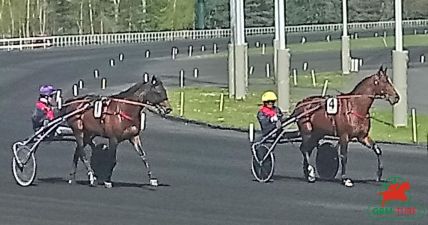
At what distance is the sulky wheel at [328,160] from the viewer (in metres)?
18.5

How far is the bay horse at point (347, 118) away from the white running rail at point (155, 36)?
215 feet

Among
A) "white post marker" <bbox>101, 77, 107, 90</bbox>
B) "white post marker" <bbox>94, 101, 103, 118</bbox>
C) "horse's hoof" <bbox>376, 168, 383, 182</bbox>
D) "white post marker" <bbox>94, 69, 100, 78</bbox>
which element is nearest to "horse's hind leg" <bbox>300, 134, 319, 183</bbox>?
"horse's hoof" <bbox>376, 168, 383, 182</bbox>

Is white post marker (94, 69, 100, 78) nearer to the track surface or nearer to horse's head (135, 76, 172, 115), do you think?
the track surface

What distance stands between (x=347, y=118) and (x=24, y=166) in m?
5.12

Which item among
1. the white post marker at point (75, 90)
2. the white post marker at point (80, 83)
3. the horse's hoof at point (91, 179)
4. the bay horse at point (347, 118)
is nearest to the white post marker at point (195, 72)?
the white post marker at point (80, 83)

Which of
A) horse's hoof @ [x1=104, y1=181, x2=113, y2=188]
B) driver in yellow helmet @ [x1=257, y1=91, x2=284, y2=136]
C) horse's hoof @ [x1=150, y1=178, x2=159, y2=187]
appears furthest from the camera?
horse's hoof @ [x1=150, y1=178, x2=159, y2=187]

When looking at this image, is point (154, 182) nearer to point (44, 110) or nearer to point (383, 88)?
point (44, 110)

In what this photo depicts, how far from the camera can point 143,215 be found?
609 inches

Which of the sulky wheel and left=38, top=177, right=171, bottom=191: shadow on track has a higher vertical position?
the sulky wheel

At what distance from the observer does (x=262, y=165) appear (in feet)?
61.2

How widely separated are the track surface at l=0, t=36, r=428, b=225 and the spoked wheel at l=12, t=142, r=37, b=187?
0.54ft

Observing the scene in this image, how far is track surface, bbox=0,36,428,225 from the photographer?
15.4m

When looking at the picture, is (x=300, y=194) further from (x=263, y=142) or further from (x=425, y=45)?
(x=425, y=45)

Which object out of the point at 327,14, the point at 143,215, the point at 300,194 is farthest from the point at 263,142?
the point at 327,14
